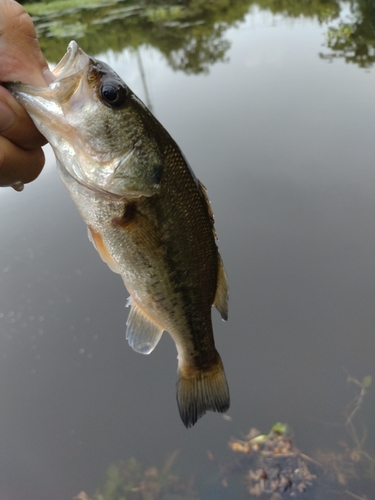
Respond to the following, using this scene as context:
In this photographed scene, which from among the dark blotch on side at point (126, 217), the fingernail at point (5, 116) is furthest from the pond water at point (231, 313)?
the fingernail at point (5, 116)

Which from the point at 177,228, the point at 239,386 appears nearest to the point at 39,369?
the point at 239,386

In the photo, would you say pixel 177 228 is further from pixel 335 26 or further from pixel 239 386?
pixel 335 26

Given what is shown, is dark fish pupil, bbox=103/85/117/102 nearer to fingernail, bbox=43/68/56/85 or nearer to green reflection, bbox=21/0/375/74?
fingernail, bbox=43/68/56/85

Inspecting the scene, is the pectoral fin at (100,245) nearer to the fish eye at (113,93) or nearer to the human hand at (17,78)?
the human hand at (17,78)

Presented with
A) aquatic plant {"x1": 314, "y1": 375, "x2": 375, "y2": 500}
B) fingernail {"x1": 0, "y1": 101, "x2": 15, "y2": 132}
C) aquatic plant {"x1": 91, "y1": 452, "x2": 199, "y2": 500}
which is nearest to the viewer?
fingernail {"x1": 0, "y1": 101, "x2": 15, "y2": 132}

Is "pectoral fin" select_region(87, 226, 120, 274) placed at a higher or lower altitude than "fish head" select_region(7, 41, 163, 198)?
lower

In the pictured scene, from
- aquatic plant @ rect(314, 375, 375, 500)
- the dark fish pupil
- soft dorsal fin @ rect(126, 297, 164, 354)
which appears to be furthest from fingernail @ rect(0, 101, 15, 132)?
aquatic plant @ rect(314, 375, 375, 500)

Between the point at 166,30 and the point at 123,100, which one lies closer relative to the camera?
the point at 123,100
